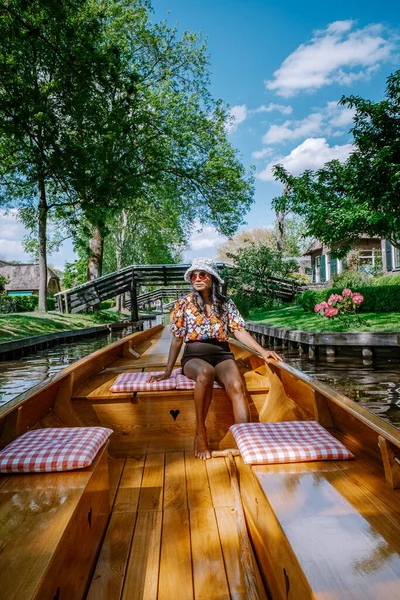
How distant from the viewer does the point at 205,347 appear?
3.03 metres

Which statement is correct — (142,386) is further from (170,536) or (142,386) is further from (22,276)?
(22,276)

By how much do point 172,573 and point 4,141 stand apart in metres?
14.7

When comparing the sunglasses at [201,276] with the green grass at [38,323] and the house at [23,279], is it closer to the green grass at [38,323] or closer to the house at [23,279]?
the green grass at [38,323]

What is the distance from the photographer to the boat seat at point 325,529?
3.62 feet

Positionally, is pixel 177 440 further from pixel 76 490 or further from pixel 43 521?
pixel 43 521

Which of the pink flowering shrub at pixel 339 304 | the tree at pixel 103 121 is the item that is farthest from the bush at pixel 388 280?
the tree at pixel 103 121

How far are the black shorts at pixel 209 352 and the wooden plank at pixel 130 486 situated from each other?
29.1 inches

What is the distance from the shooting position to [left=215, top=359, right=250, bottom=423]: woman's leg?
2711 millimetres

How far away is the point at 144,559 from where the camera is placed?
179cm

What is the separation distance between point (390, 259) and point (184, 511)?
16.5m

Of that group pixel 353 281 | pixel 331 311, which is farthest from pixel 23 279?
pixel 331 311

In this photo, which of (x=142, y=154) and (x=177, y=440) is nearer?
(x=177, y=440)

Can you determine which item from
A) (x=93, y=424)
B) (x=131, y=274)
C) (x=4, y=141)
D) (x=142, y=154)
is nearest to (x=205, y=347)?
(x=93, y=424)

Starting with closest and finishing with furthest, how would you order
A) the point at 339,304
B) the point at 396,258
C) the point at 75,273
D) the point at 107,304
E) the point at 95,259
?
the point at 339,304, the point at 396,258, the point at 95,259, the point at 107,304, the point at 75,273
